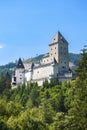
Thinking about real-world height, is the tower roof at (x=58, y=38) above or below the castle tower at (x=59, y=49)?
above

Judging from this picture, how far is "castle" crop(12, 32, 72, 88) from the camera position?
125 m

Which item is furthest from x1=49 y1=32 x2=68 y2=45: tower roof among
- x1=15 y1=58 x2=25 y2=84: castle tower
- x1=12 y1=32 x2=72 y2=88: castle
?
x1=15 y1=58 x2=25 y2=84: castle tower

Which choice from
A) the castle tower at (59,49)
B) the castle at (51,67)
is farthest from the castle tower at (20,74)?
the castle tower at (59,49)

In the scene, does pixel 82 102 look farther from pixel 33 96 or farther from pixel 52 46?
pixel 52 46

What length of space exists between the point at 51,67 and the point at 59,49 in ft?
36.6

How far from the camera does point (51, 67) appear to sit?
126m

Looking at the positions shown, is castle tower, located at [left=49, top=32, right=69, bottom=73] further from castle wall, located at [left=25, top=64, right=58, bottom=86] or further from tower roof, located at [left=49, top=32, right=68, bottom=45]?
castle wall, located at [left=25, top=64, right=58, bottom=86]

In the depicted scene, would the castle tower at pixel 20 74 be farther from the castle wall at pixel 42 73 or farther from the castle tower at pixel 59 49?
the castle tower at pixel 59 49

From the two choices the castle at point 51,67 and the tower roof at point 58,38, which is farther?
the tower roof at point 58,38

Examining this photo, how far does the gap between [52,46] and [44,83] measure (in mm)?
24047

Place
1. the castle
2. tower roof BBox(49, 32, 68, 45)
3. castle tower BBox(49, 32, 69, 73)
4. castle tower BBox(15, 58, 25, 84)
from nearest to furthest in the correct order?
the castle < castle tower BBox(49, 32, 69, 73) < tower roof BBox(49, 32, 68, 45) < castle tower BBox(15, 58, 25, 84)

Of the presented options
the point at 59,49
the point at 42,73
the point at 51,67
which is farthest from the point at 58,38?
the point at 42,73

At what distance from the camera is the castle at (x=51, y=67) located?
125 m

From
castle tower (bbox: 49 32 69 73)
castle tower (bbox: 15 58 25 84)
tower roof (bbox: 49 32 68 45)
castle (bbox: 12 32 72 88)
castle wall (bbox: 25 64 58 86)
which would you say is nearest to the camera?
castle wall (bbox: 25 64 58 86)
